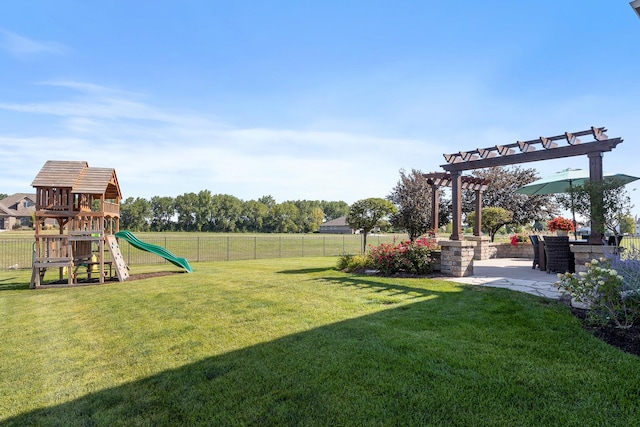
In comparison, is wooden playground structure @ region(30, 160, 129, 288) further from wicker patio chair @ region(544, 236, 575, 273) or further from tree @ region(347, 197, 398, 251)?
wicker patio chair @ region(544, 236, 575, 273)

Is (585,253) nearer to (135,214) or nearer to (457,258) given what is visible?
(457,258)

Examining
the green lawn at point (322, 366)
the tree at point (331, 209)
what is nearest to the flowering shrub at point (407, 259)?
the green lawn at point (322, 366)

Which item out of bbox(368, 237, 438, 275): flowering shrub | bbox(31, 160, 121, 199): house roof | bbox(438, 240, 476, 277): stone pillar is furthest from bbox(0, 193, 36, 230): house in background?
bbox(438, 240, 476, 277): stone pillar

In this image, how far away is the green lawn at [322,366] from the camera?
7.70ft

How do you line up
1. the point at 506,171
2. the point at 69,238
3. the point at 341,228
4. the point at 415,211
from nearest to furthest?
the point at 69,238 → the point at 415,211 → the point at 506,171 → the point at 341,228

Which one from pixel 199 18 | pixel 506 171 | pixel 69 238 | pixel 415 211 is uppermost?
pixel 199 18

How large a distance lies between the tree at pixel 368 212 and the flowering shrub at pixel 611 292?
908 cm

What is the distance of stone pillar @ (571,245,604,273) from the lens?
6.01m

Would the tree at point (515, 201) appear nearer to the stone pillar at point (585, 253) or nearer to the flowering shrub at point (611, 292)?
the stone pillar at point (585, 253)

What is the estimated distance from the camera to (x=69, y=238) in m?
9.20

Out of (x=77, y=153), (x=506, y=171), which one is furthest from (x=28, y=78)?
(x=506, y=171)

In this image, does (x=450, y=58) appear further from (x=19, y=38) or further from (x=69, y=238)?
(x=69, y=238)

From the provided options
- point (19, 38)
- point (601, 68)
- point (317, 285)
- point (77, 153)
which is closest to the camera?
point (317, 285)

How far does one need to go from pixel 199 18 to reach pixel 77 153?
1329 centimetres
